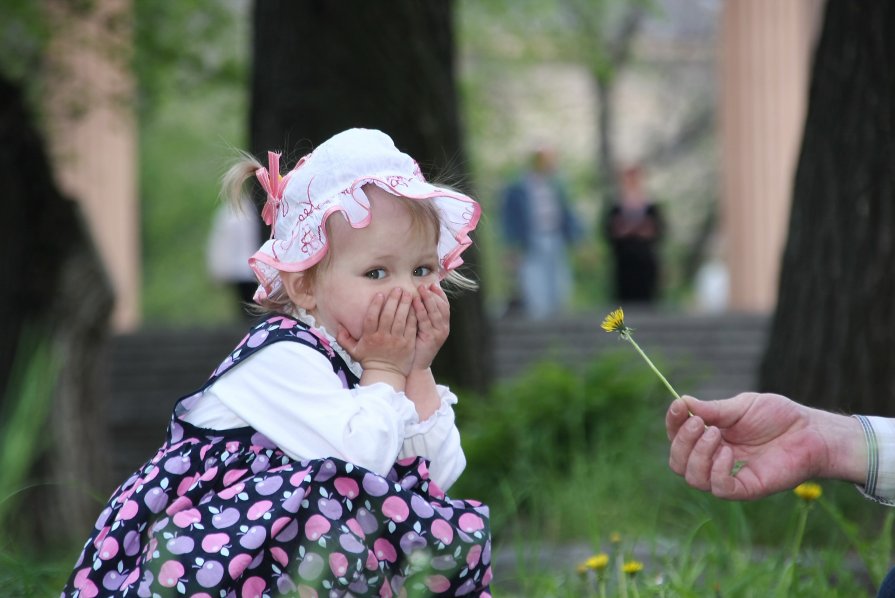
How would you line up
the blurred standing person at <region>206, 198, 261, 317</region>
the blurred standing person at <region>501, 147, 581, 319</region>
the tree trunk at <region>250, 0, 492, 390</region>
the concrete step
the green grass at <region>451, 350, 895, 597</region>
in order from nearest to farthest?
1. the green grass at <region>451, 350, 895, 597</region>
2. the tree trunk at <region>250, 0, 492, 390</region>
3. the concrete step
4. the blurred standing person at <region>206, 198, 261, 317</region>
5. the blurred standing person at <region>501, 147, 581, 319</region>

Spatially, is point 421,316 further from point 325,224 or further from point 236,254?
point 236,254

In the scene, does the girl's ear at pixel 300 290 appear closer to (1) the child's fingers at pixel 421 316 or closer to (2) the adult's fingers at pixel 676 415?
(1) the child's fingers at pixel 421 316

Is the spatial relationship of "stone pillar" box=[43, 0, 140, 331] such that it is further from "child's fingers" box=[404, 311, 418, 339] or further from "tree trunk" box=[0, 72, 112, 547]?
"child's fingers" box=[404, 311, 418, 339]

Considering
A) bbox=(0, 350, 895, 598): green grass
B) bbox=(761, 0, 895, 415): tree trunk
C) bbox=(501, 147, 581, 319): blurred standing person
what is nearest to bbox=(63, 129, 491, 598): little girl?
bbox=(0, 350, 895, 598): green grass

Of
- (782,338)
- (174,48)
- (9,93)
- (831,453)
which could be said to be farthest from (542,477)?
(174,48)

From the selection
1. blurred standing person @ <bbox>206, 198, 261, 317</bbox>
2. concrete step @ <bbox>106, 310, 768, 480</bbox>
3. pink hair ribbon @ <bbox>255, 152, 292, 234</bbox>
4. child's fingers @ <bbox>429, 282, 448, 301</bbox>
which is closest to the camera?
child's fingers @ <bbox>429, 282, 448, 301</bbox>

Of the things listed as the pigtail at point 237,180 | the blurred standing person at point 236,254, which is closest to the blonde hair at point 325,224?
the pigtail at point 237,180

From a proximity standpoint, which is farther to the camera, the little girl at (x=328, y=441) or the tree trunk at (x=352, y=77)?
the tree trunk at (x=352, y=77)

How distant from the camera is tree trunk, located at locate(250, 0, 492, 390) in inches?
224

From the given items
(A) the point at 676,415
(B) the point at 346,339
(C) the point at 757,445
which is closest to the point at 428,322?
(B) the point at 346,339

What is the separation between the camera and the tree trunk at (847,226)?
4.39 m

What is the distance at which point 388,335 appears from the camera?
2.44 metres

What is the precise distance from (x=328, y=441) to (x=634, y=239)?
36.7 ft

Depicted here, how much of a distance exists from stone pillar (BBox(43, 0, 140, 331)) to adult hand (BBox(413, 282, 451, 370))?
499 cm
